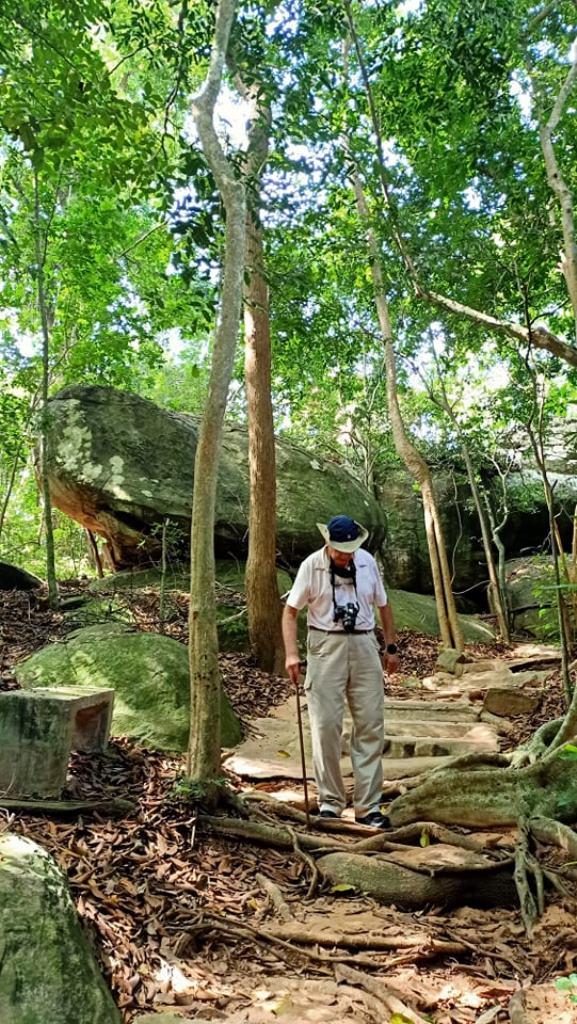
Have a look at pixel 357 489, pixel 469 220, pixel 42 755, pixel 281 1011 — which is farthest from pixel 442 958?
pixel 357 489

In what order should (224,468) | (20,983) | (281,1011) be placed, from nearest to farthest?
(20,983) → (281,1011) → (224,468)

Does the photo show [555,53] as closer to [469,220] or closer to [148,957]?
[469,220]

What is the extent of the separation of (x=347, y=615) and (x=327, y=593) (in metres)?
0.21

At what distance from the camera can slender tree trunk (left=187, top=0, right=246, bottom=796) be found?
14.5 feet

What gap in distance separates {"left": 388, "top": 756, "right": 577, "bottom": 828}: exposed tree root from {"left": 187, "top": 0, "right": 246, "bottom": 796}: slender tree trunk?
1.42 m

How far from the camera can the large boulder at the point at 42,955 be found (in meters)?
2.29

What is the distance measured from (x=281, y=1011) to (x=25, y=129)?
18.8 ft

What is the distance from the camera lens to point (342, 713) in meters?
4.88

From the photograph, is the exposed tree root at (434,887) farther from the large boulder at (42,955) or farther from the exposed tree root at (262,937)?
the large boulder at (42,955)

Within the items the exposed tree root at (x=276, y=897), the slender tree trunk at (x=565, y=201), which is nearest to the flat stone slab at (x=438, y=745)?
the exposed tree root at (x=276, y=897)

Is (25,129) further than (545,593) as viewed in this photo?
No

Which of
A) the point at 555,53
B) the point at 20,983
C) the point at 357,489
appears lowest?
the point at 20,983

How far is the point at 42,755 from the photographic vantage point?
4.00m

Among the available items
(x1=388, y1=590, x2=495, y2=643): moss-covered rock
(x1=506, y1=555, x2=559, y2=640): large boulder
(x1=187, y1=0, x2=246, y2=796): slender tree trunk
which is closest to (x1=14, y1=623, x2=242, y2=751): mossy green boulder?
(x1=187, y1=0, x2=246, y2=796): slender tree trunk
